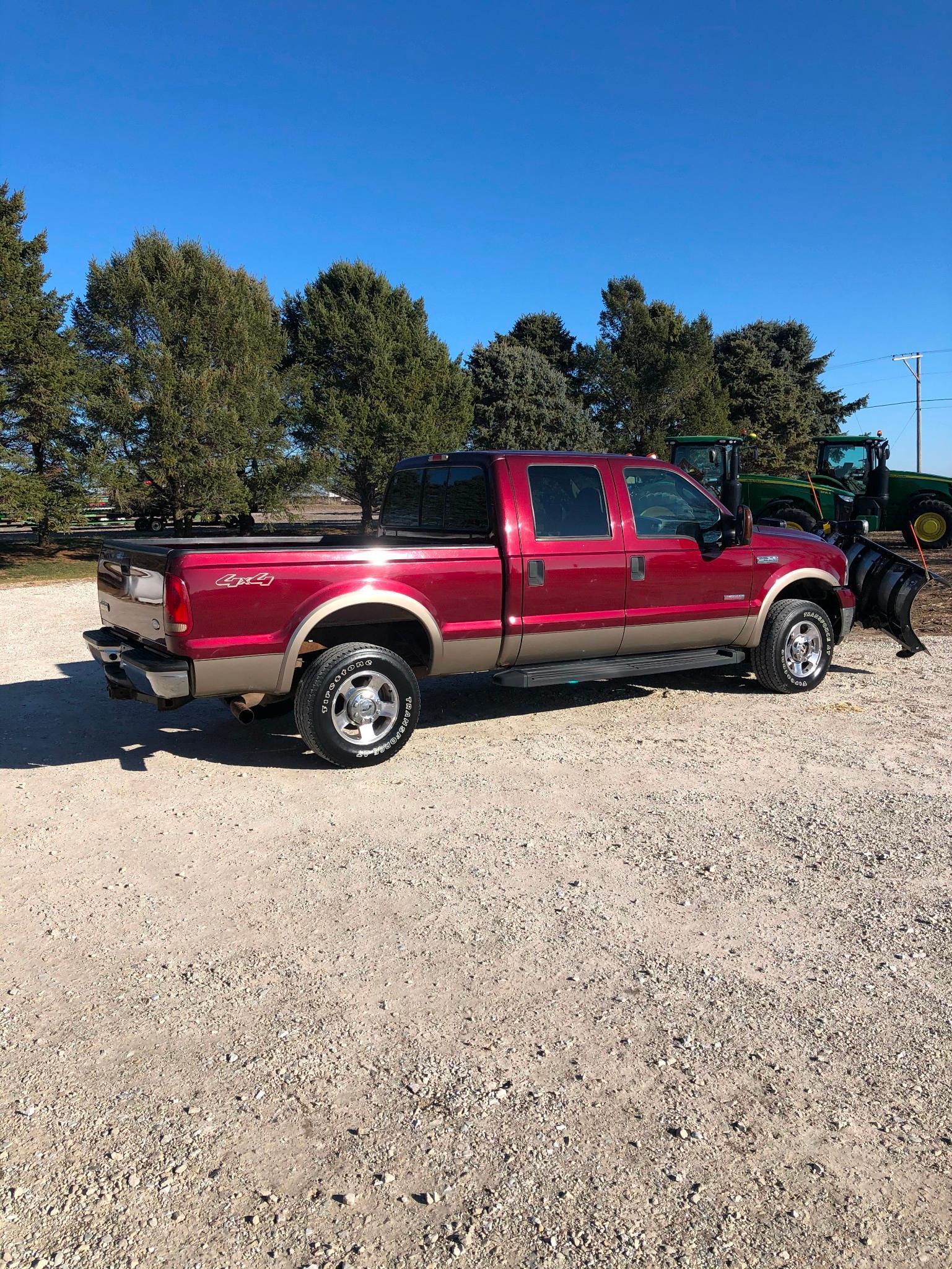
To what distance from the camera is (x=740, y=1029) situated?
3.01 m

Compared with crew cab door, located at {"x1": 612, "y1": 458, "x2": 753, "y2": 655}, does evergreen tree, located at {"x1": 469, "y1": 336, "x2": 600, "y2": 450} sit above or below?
above

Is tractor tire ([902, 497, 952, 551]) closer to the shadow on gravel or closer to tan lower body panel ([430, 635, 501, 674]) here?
the shadow on gravel

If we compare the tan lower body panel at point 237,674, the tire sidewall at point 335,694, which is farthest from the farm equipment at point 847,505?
the tan lower body panel at point 237,674

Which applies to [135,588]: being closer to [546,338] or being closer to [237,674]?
[237,674]

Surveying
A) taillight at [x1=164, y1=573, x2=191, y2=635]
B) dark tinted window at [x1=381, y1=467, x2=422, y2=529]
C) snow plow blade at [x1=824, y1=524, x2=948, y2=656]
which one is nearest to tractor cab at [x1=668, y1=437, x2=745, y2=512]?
snow plow blade at [x1=824, y1=524, x2=948, y2=656]

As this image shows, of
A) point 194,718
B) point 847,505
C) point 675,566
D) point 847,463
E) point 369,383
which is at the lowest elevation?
point 194,718

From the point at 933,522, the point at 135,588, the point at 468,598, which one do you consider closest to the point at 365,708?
the point at 468,598

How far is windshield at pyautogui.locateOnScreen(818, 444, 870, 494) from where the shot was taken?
1984 cm

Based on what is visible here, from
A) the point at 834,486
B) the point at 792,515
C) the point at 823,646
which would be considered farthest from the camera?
the point at 834,486

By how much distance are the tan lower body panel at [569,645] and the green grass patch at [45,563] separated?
1544 centimetres

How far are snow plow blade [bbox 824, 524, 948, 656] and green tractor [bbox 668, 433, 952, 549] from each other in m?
8.00

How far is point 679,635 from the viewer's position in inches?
281

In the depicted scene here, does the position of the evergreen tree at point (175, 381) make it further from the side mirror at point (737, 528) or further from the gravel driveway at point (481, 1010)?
the gravel driveway at point (481, 1010)

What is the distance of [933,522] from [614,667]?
624 inches
